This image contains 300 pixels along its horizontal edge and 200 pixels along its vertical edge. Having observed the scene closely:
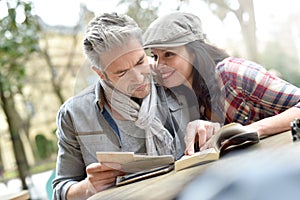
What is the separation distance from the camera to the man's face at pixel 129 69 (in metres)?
0.99

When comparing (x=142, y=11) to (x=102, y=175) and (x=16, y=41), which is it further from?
(x=16, y=41)

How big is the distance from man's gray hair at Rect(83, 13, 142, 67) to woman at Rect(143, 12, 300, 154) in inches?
1.9

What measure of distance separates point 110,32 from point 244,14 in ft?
1.62

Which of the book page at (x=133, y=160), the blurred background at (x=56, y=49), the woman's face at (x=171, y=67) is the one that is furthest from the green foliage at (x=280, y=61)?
the book page at (x=133, y=160)

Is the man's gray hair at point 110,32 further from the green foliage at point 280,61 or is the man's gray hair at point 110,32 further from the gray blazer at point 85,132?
the green foliage at point 280,61

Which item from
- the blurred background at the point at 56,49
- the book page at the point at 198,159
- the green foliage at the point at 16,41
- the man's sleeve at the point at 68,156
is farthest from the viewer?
the green foliage at the point at 16,41

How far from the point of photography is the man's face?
3.25 ft

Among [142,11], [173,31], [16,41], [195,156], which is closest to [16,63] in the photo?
[16,41]

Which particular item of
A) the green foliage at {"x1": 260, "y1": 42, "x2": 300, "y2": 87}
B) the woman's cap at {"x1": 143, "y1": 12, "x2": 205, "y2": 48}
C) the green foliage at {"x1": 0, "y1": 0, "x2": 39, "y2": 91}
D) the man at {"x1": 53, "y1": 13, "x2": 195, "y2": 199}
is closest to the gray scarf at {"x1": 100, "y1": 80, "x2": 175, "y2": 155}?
the man at {"x1": 53, "y1": 13, "x2": 195, "y2": 199}

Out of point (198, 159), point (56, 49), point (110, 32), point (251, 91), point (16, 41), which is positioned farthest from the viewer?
point (16, 41)

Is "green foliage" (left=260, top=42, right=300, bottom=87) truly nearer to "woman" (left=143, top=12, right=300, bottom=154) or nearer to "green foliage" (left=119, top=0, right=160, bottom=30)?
"woman" (left=143, top=12, right=300, bottom=154)

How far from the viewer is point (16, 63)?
2.45 m

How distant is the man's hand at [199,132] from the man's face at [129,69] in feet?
0.42

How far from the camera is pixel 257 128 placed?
975 mm
